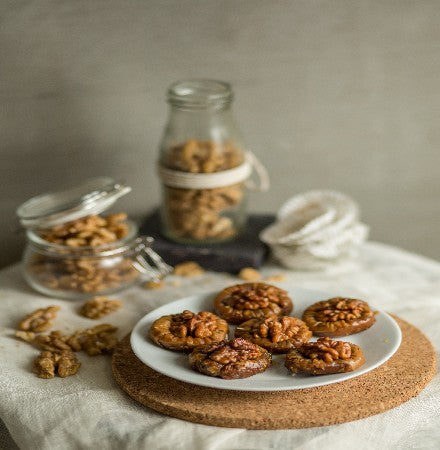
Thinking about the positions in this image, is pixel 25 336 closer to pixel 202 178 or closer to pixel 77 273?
pixel 77 273

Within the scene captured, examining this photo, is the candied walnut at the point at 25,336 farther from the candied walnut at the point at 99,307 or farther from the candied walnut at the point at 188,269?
the candied walnut at the point at 188,269

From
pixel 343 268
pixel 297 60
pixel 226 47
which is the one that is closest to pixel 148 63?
pixel 226 47

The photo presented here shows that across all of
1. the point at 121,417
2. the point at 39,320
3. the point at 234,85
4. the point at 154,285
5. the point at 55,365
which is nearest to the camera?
the point at 121,417

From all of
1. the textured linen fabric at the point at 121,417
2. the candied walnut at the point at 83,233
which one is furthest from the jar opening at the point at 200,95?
the textured linen fabric at the point at 121,417

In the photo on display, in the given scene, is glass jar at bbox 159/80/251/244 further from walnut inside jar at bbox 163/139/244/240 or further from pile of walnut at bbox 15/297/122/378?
pile of walnut at bbox 15/297/122/378

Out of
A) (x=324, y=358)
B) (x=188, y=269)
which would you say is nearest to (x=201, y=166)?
(x=188, y=269)

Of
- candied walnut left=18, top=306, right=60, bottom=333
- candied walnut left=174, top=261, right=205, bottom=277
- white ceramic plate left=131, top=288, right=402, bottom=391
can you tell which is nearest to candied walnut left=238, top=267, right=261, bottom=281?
candied walnut left=174, top=261, right=205, bottom=277
